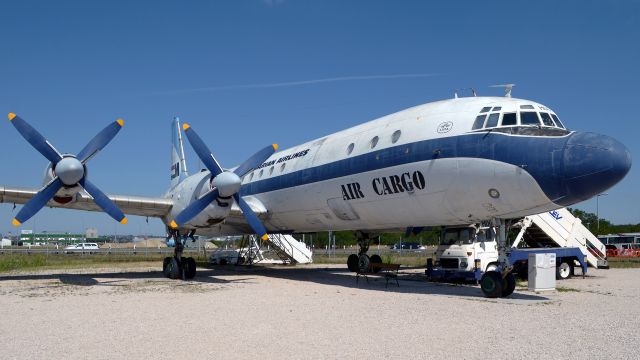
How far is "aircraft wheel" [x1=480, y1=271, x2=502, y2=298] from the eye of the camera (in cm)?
1300

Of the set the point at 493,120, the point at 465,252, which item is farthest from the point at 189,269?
the point at 493,120

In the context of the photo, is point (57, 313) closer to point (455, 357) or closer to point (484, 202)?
point (455, 357)

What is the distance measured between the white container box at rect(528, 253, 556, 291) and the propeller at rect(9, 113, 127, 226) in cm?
1239

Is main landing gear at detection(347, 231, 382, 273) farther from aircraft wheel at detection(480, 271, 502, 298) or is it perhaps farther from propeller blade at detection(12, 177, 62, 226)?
propeller blade at detection(12, 177, 62, 226)

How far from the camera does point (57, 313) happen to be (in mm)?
10734

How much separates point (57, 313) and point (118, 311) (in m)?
1.16

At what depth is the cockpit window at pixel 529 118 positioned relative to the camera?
1293 centimetres

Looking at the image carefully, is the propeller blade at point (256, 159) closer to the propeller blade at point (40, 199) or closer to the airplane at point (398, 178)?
the airplane at point (398, 178)

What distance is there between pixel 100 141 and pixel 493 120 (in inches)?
494

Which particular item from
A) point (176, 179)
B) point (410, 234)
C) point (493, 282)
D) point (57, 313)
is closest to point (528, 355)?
point (493, 282)

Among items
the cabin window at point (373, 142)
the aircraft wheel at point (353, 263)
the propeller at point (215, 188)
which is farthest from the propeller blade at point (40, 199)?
the aircraft wheel at point (353, 263)

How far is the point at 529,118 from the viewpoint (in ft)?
42.7

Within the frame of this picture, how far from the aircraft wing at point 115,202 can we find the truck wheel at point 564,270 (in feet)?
49.8

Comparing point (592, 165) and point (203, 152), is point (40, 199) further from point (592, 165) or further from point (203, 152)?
point (592, 165)
